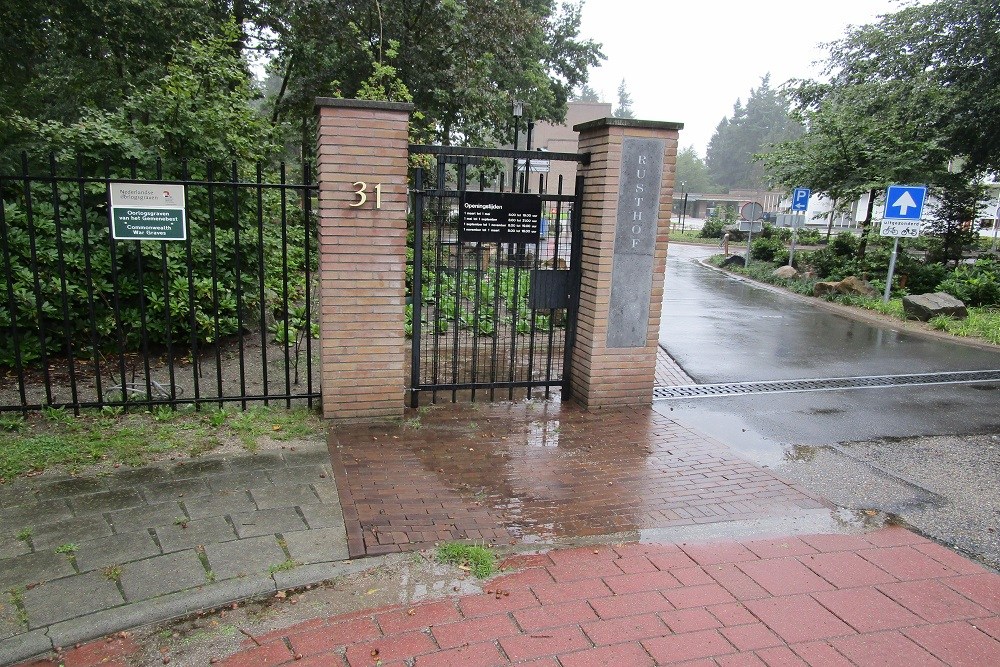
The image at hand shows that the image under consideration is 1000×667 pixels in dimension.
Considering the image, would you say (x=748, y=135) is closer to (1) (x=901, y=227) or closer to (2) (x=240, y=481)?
(1) (x=901, y=227)

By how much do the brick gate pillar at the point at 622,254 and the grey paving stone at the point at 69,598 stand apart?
418 centimetres

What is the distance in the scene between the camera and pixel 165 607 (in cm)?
313

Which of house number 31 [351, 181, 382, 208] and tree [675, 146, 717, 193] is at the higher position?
tree [675, 146, 717, 193]

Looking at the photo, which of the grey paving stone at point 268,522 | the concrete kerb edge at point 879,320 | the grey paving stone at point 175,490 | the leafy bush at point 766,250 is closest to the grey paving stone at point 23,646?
the grey paving stone at point 268,522

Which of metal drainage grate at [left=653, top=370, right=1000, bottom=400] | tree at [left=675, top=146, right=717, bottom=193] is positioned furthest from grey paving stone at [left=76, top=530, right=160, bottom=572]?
tree at [left=675, top=146, right=717, bottom=193]

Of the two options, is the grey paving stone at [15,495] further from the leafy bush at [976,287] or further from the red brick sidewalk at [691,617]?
the leafy bush at [976,287]

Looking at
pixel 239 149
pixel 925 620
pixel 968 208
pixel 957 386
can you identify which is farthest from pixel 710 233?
pixel 925 620

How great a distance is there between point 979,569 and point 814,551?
87 centimetres

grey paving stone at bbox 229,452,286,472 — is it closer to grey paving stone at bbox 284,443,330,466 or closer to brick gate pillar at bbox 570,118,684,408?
grey paving stone at bbox 284,443,330,466

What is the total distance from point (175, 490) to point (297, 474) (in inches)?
29.7

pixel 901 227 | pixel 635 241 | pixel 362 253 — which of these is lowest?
pixel 362 253

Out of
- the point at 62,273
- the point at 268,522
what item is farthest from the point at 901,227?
the point at 62,273

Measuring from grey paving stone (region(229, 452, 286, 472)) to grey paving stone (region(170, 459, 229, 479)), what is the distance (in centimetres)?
6

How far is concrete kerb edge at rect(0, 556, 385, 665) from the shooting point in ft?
9.46
